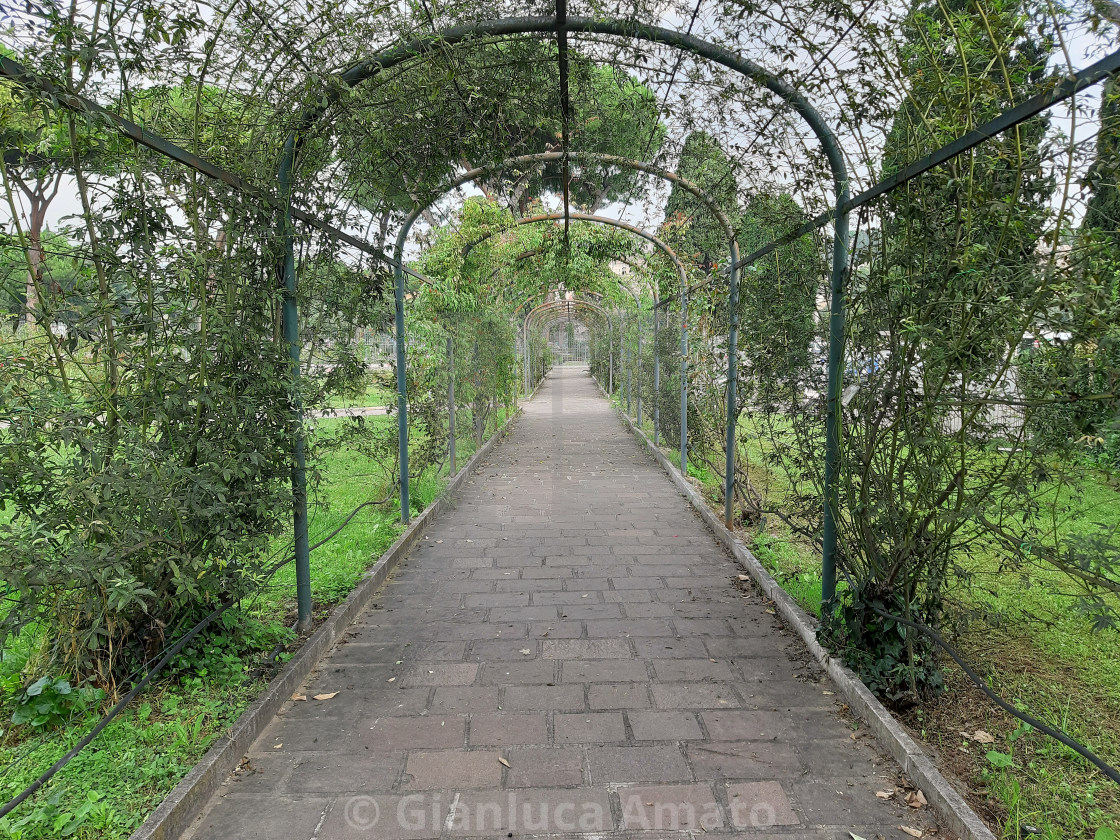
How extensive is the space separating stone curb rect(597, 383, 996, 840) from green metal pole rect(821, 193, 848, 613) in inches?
13.5

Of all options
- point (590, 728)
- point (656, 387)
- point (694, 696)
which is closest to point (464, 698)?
point (590, 728)

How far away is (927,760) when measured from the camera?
7.98 ft

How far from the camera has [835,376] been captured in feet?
10.7

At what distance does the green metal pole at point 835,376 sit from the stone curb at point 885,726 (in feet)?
1.13

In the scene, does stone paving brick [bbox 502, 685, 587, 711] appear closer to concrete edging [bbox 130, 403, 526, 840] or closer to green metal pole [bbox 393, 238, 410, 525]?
concrete edging [bbox 130, 403, 526, 840]

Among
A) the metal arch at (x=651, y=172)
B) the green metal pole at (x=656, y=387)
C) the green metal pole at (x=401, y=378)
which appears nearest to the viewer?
the metal arch at (x=651, y=172)

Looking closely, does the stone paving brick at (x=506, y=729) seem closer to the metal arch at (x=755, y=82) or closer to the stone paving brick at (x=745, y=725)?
the stone paving brick at (x=745, y=725)

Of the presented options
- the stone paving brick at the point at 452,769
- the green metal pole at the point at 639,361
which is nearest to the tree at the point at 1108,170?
the stone paving brick at the point at 452,769

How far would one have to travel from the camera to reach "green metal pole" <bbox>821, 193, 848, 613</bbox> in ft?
10.6

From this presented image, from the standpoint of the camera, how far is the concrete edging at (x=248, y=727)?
2.17 m

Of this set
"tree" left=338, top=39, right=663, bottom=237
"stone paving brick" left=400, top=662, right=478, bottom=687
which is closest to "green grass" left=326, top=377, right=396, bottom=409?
"tree" left=338, top=39, right=663, bottom=237

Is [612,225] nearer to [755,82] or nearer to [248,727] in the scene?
[755,82]

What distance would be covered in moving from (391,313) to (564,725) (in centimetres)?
303

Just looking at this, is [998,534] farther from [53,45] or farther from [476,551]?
[476,551]
